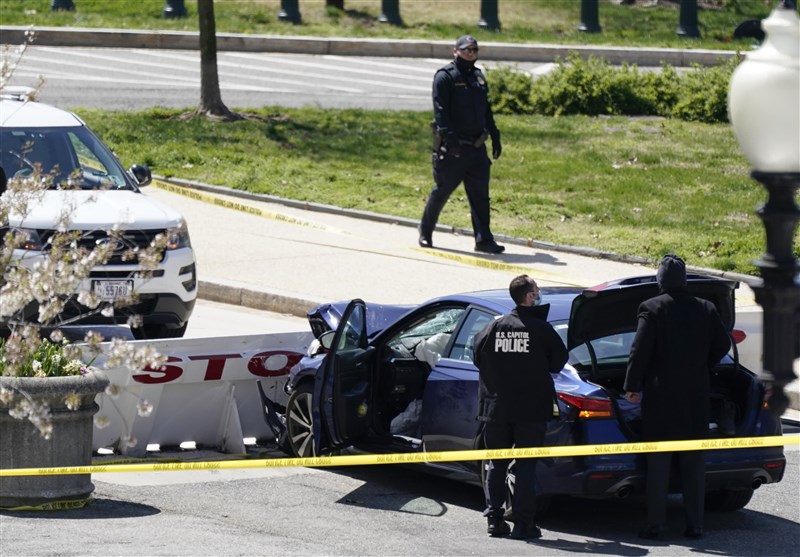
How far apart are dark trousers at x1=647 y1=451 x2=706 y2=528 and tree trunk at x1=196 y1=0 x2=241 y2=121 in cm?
1480

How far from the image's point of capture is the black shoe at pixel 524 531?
8.75 meters

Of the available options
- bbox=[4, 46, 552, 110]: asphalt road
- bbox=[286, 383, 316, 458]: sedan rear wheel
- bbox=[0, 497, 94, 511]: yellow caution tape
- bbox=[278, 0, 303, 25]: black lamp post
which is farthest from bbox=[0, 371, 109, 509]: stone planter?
bbox=[278, 0, 303, 25]: black lamp post

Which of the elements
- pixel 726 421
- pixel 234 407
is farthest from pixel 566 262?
pixel 726 421

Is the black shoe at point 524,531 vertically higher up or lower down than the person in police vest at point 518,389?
lower down

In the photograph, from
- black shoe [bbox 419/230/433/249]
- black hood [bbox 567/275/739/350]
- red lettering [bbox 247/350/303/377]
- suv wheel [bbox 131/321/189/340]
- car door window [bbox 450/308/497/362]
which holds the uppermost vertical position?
→ black hood [bbox 567/275/739/350]

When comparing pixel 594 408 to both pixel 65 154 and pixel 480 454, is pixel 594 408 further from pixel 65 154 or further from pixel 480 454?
pixel 65 154

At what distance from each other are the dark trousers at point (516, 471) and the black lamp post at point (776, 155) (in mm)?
4417

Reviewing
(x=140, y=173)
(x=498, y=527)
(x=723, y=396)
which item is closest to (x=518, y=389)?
(x=498, y=527)

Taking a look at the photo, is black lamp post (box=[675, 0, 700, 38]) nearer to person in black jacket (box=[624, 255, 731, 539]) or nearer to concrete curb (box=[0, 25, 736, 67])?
concrete curb (box=[0, 25, 736, 67])

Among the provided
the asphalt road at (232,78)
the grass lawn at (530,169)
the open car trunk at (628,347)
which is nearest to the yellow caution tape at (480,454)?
the open car trunk at (628,347)

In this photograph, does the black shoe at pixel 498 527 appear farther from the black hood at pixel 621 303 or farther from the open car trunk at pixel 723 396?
the black hood at pixel 621 303

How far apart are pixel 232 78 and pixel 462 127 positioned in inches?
527

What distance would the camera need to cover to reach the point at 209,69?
2286 cm

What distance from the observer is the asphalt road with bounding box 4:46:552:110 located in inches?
1039
